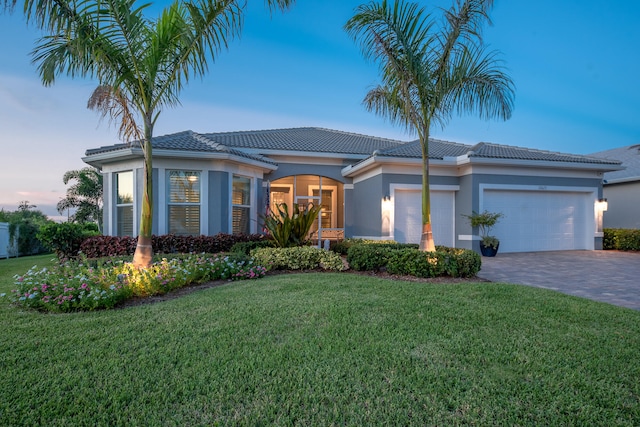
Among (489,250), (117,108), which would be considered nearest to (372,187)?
(489,250)

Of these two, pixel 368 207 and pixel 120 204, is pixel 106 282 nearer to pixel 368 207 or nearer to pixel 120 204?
pixel 120 204

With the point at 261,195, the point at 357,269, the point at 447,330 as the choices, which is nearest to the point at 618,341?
the point at 447,330

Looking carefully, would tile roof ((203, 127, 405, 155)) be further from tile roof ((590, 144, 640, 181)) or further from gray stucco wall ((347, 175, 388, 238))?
tile roof ((590, 144, 640, 181))

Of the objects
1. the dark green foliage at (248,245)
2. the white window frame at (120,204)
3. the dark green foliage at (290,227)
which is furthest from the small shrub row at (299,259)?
the white window frame at (120,204)

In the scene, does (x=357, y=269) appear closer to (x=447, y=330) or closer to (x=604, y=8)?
(x=447, y=330)

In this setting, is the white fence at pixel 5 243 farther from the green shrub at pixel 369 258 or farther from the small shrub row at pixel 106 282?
the green shrub at pixel 369 258

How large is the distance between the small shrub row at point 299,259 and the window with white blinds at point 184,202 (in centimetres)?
350

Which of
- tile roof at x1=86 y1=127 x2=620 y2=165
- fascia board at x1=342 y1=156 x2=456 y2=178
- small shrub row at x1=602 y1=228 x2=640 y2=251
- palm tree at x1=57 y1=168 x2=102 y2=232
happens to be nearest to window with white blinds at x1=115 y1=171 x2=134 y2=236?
tile roof at x1=86 y1=127 x2=620 y2=165

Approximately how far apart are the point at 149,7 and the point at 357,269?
6.39 metres

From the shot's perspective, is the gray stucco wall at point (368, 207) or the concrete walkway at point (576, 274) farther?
the gray stucco wall at point (368, 207)

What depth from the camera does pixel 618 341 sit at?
3244 millimetres

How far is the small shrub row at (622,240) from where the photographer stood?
12.5m

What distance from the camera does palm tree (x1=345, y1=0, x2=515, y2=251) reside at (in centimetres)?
649

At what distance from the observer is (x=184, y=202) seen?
394 inches
